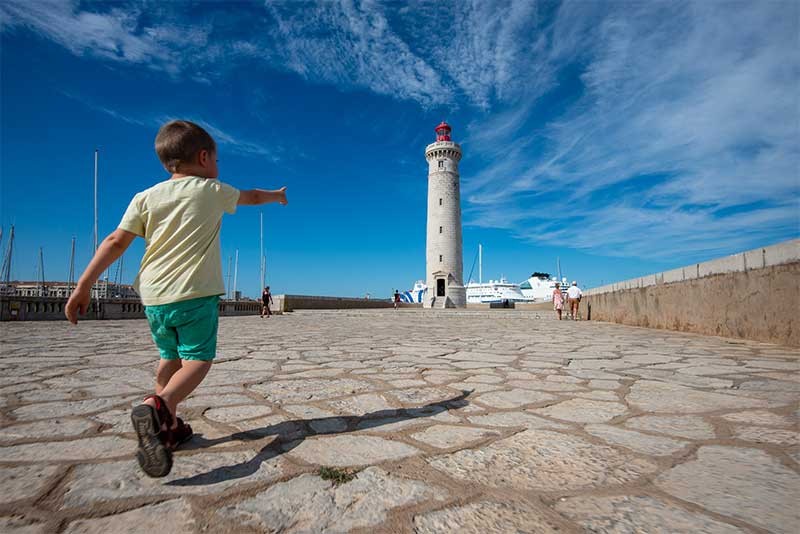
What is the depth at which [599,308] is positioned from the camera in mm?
11359

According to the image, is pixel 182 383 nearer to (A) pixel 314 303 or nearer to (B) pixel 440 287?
(A) pixel 314 303

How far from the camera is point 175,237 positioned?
1.63 m

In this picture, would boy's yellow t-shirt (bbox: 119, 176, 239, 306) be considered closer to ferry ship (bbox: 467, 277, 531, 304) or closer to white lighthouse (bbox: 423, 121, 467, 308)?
white lighthouse (bbox: 423, 121, 467, 308)

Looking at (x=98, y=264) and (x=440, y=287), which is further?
(x=440, y=287)

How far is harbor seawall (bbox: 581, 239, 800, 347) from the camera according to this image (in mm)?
4430

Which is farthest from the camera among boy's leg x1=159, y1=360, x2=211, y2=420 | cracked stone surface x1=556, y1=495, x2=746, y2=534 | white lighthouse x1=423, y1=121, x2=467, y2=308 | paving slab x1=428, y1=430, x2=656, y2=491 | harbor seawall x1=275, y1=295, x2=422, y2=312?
white lighthouse x1=423, y1=121, x2=467, y2=308

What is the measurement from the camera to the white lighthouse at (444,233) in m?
31.3

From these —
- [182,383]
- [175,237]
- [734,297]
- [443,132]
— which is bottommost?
[182,383]

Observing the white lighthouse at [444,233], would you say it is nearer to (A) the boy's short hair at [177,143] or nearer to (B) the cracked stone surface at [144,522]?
(A) the boy's short hair at [177,143]

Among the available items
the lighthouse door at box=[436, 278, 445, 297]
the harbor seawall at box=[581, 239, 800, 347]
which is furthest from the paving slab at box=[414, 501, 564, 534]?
the lighthouse door at box=[436, 278, 445, 297]

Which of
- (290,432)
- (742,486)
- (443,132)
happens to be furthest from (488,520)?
(443,132)

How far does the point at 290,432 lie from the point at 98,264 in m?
1.06

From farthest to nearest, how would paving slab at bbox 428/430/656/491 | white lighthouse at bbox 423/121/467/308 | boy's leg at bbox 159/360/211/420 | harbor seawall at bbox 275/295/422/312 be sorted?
white lighthouse at bbox 423/121/467/308 < harbor seawall at bbox 275/295/422/312 < boy's leg at bbox 159/360/211/420 < paving slab at bbox 428/430/656/491

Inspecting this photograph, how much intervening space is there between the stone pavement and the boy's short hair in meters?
1.20
